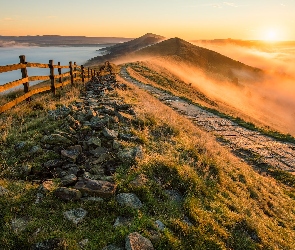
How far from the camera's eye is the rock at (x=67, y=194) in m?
5.67

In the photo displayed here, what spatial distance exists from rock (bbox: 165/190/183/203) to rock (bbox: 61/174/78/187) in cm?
214

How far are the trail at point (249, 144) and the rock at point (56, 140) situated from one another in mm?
8516

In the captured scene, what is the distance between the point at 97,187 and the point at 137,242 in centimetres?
164

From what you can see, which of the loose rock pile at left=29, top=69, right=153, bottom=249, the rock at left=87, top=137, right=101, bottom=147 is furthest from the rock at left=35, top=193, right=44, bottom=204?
the rock at left=87, top=137, right=101, bottom=147

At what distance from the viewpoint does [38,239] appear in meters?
4.60

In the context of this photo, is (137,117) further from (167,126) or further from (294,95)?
(294,95)

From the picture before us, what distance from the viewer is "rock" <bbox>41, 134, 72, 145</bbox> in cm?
793

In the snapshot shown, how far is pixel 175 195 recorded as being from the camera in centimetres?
678

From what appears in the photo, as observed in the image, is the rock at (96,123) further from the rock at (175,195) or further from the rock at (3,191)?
the rock at (3,191)

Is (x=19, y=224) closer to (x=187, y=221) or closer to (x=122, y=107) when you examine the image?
(x=187, y=221)

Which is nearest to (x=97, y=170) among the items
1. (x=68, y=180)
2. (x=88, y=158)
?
(x=88, y=158)

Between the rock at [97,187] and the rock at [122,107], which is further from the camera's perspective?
the rock at [122,107]

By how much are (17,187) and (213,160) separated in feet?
20.2

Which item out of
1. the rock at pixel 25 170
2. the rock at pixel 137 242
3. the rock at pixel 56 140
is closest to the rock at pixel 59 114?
the rock at pixel 56 140
